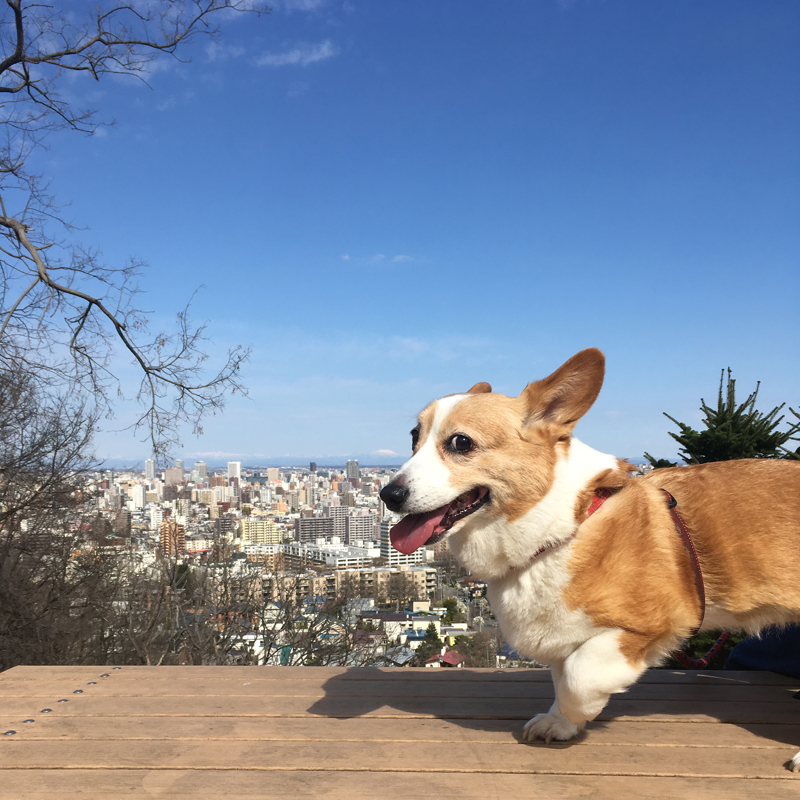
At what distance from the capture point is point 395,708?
256cm

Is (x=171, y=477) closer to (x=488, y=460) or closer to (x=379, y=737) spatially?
(x=379, y=737)

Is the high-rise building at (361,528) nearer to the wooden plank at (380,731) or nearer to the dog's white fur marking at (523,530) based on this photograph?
the wooden plank at (380,731)

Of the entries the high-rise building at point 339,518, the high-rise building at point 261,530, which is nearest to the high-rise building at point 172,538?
the high-rise building at point 261,530

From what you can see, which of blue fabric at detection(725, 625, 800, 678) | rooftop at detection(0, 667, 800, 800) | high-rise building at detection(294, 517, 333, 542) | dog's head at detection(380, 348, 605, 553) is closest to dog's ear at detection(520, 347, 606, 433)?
dog's head at detection(380, 348, 605, 553)

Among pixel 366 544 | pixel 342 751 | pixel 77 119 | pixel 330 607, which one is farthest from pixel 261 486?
pixel 342 751

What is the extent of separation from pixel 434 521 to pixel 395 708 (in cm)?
108

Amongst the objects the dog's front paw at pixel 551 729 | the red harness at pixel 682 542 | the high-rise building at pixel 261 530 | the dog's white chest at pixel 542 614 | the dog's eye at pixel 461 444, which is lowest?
the high-rise building at pixel 261 530

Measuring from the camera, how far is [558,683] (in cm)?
204

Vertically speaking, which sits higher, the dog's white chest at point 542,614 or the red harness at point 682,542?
the red harness at point 682,542

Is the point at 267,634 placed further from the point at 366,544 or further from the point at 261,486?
the point at 261,486

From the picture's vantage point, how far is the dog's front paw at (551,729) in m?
2.16

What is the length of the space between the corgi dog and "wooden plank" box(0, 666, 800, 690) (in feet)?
3.08

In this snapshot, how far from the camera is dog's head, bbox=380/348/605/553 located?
191 centimetres

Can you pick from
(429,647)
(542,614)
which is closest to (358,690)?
(542,614)
